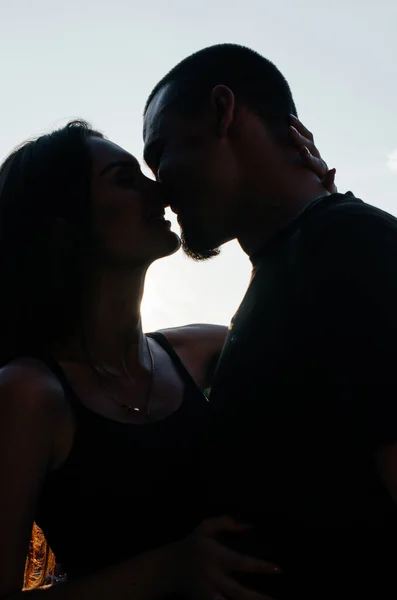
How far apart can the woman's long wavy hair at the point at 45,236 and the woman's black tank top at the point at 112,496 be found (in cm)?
44

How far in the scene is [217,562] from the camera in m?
1.82

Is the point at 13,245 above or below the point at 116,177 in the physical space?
below

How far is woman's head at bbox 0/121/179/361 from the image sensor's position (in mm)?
2686

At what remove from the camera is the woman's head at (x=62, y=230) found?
2.69 metres

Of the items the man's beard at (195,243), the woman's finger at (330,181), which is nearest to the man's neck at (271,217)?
the woman's finger at (330,181)

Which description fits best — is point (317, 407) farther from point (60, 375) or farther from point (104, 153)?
point (104, 153)

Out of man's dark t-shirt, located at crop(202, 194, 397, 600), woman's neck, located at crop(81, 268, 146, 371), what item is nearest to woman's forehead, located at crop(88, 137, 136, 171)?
woman's neck, located at crop(81, 268, 146, 371)

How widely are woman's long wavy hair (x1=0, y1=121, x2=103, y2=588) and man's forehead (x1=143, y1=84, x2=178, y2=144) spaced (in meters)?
0.34

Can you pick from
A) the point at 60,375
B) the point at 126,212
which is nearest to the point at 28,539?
the point at 60,375

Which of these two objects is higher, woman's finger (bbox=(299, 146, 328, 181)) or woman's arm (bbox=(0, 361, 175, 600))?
woman's finger (bbox=(299, 146, 328, 181))

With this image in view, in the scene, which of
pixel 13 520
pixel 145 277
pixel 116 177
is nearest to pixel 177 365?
pixel 145 277

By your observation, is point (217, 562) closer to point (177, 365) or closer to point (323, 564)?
point (323, 564)

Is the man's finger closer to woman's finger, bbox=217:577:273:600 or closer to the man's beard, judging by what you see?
woman's finger, bbox=217:577:273:600

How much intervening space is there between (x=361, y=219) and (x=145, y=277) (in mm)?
1473
